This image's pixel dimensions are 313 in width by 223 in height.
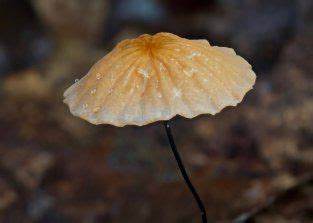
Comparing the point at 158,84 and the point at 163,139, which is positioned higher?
the point at 158,84

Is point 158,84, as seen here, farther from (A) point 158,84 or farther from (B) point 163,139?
(B) point 163,139

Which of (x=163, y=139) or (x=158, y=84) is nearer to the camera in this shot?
(x=158, y=84)

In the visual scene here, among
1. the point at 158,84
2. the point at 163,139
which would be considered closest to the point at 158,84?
the point at 158,84

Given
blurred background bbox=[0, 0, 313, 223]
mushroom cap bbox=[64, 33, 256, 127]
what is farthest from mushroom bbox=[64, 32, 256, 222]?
blurred background bbox=[0, 0, 313, 223]

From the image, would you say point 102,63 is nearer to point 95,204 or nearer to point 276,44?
point 95,204

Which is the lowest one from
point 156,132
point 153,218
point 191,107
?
point 153,218

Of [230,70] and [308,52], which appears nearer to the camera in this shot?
[230,70]

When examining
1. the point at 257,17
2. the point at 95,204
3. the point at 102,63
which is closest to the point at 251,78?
the point at 102,63
